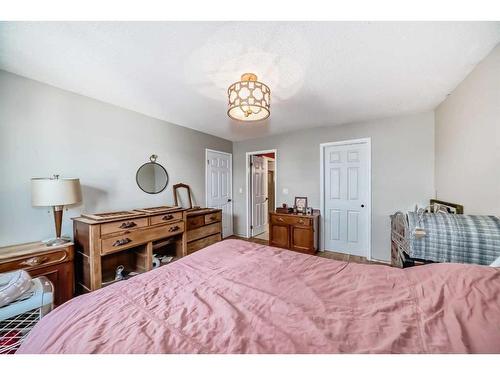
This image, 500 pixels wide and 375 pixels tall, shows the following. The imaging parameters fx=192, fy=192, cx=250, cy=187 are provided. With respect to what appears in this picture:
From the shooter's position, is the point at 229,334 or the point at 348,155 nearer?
the point at 229,334

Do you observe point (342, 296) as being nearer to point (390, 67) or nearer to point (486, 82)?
point (390, 67)

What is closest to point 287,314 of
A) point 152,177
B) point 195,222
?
point 195,222

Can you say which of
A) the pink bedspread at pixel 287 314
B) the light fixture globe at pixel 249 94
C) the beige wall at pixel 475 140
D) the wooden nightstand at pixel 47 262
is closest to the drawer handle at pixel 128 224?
the wooden nightstand at pixel 47 262

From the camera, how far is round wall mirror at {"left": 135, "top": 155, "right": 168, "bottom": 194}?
289 cm

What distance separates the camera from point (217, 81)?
1903 millimetres

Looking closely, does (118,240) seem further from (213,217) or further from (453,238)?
(453,238)

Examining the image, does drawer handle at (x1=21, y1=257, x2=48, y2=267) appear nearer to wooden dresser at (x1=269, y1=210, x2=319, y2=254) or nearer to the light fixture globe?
the light fixture globe

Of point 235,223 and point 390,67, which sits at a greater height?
point 390,67

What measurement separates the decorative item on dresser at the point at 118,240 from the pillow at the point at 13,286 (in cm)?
50

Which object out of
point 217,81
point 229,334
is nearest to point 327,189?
point 217,81

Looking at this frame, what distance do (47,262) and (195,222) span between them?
167cm

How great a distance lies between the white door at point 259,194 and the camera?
456 cm
